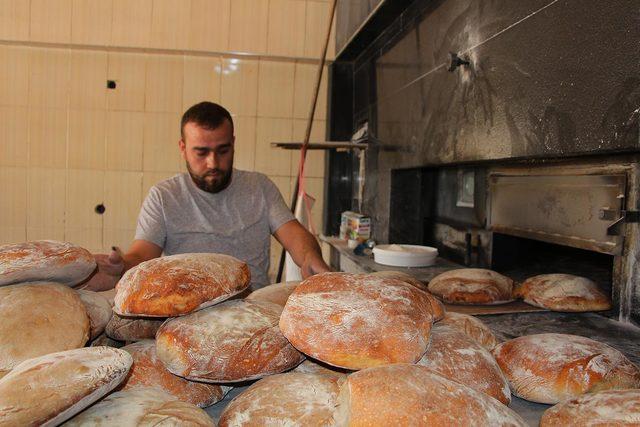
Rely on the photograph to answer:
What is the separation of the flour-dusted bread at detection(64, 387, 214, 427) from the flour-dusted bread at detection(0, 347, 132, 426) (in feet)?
0.07

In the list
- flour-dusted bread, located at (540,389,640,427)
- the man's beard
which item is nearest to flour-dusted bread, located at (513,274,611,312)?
flour-dusted bread, located at (540,389,640,427)

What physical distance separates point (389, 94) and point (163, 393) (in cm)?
284

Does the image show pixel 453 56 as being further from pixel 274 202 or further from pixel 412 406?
pixel 412 406

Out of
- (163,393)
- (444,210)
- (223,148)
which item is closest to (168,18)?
(223,148)

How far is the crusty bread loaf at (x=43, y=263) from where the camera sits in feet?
3.04

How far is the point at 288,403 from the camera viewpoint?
699mm

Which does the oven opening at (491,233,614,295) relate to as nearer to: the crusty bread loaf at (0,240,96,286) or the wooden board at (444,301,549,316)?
the wooden board at (444,301,549,316)

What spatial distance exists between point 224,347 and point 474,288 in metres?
1.16

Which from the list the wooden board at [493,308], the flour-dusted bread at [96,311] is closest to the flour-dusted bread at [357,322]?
the flour-dusted bread at [96,311]

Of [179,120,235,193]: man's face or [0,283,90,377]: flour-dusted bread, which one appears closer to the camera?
[0,283,90,377]: flour-dusted bread

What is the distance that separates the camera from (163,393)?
2.47 ft

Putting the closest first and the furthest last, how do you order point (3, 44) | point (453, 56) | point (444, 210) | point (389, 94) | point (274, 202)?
point (453, 56)
point (274, 202)
point (444, 210)
point (389, 94)
point (3, 44)

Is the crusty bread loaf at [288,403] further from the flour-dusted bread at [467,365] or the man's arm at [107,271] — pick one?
the man's arm at [107,271]

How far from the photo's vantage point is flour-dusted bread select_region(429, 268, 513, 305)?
1.75 m
